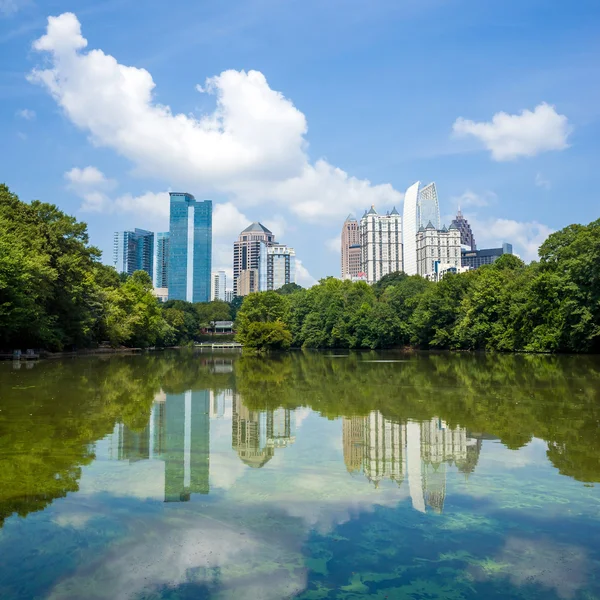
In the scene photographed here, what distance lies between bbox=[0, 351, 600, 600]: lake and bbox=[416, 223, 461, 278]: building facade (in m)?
173

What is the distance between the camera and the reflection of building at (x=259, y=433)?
8.34 meters

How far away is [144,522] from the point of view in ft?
17.5

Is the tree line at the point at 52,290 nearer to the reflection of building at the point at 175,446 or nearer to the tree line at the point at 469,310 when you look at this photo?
the tree line at the point at 469,310

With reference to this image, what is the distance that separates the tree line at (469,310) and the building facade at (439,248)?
309ft

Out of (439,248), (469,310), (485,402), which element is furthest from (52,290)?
(439,248)

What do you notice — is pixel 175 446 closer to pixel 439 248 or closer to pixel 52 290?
pixel 52 290

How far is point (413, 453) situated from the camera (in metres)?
8.23

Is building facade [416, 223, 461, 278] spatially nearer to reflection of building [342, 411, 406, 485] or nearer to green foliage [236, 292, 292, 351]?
green foliage [236, 292, 292, 351]

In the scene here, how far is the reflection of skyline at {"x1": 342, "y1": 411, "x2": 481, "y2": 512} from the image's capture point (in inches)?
260

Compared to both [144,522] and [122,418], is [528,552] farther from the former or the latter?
[122,418]

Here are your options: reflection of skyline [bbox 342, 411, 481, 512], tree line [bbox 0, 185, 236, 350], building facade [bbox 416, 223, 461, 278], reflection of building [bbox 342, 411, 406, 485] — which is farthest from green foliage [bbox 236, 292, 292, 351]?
building facade [bbox 416, 223, 461, 278]

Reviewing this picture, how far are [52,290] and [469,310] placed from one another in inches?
1420

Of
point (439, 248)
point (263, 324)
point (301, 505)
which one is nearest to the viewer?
point (301, 505)

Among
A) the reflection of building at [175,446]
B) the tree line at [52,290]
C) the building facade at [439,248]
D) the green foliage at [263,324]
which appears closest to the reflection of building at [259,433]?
the reflection of building at [175,446]
